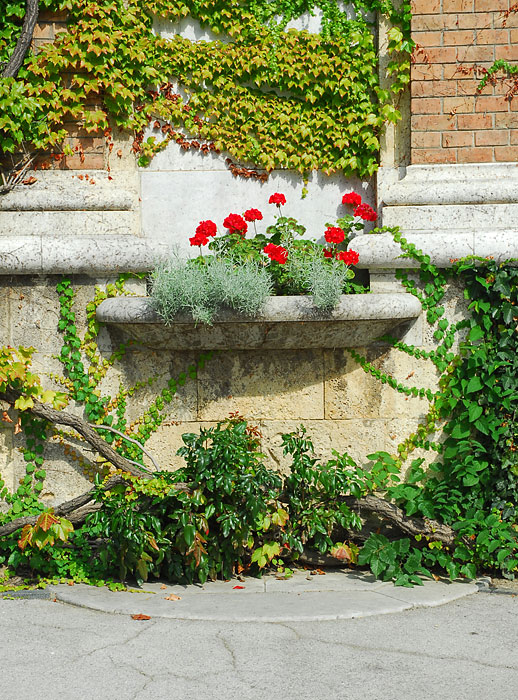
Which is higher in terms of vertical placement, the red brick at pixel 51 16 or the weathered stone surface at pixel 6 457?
the red brick at pixel 51 16

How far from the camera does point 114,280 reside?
4.36 m

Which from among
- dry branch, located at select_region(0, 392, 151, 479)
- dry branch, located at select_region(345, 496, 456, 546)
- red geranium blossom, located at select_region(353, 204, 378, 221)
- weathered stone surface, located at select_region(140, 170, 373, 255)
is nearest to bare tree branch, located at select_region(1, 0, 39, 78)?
weathered stone surface, located at select_region(140, 170, 373, 255)

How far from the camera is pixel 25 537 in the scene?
380 centimetres

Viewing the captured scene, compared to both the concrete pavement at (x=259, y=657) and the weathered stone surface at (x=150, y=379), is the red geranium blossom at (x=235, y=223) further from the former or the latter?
the concrete pavement at (x=259, y=657)

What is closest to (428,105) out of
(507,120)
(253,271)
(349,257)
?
(507,120)

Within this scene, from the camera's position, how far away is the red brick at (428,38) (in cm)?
449

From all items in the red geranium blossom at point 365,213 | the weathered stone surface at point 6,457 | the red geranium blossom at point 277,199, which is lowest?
the weathered stone surface at point 6,457

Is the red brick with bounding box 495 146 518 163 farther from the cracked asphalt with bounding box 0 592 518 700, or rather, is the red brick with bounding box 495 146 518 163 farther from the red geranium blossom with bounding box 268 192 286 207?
the cracked asphalt with bounding box 0 592 518 700

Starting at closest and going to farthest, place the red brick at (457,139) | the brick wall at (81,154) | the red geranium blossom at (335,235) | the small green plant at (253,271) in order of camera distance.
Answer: the small green plant at (253,271)
the red geranium blossom at (335,235)
the red brick at (457,139)
the brick wall at (81,154)

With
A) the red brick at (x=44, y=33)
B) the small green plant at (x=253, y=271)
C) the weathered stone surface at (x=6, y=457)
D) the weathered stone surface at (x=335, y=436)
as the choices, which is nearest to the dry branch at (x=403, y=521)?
the weathered stone surface at (x=335, y=436)

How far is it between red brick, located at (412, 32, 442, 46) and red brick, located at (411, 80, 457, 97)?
0.22 meters

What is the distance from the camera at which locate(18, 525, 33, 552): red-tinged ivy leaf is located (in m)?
3.78

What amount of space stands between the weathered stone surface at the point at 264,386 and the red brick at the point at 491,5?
7.46ft

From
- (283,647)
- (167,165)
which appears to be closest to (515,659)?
(283,647)
